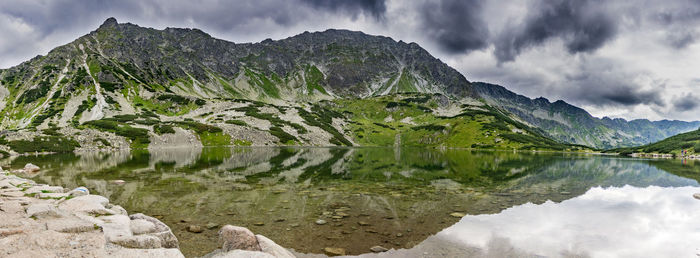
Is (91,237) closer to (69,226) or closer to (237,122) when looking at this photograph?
(69,226)

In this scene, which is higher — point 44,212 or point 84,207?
point 44,212

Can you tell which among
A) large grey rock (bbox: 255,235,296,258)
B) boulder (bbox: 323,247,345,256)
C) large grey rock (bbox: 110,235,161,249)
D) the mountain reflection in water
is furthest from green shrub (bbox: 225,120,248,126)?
large grey rock (bbox: 255,235,296,258)

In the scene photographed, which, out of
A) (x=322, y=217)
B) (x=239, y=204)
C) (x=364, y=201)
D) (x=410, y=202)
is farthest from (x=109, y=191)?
(x=410, y=202)

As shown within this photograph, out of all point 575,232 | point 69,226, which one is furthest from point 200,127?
point 575,232

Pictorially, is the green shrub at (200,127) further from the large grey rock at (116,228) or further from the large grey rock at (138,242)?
the large grey rock at (138,242)

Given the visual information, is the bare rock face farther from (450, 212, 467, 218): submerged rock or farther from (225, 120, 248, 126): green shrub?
(225, 120, 248, 126): green shrub

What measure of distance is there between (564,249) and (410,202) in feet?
41.1

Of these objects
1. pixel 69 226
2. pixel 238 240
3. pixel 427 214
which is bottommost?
pixel 427 214

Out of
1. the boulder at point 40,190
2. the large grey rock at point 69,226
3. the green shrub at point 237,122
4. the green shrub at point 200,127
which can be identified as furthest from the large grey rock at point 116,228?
the green shrub at point 237,122

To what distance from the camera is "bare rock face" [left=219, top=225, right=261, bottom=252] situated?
1130 centimetres

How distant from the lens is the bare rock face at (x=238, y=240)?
1130 cm

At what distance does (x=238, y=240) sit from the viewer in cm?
1141

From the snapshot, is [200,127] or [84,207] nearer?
[84,207]

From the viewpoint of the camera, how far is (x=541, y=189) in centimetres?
3625
